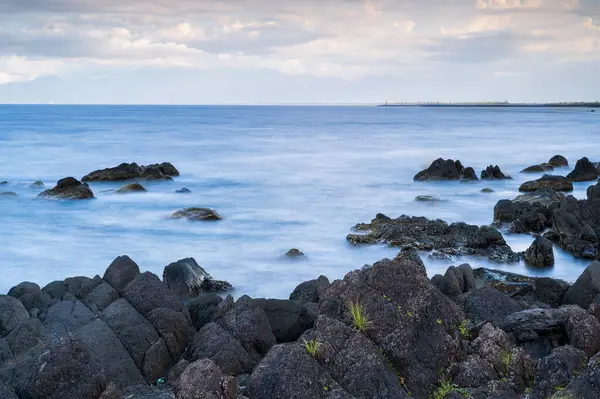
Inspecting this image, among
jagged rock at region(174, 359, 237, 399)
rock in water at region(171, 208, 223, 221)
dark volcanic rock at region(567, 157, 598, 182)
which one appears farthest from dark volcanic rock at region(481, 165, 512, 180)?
jagged rock at region(174, 359, 237, 399)

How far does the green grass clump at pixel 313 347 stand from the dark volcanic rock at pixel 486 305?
4137 millimetres

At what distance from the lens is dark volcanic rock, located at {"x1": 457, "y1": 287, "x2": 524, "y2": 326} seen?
14479 millimetres

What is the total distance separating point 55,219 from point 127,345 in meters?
26.3

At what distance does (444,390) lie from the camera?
38.3 ft

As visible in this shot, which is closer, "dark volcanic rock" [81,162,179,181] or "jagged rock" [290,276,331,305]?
"jagged rock" [290,276,331,305]

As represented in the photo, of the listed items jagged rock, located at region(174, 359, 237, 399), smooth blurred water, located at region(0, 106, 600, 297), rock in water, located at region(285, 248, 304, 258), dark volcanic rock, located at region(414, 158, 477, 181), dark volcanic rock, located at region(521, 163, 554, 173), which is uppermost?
jagged rock, located at region(174, 359, 237, 399)

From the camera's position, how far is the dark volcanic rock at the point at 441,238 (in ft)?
88.0

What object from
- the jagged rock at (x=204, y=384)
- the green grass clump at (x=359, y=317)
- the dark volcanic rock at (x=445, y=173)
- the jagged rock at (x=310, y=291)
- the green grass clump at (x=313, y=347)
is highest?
the green grass clump at (x=359, y=317)

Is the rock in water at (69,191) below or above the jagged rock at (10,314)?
below

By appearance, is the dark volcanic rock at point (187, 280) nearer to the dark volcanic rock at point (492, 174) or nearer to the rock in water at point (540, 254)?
the rock in water at point (540, 254)

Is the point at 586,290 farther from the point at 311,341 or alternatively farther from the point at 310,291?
the point at 311,341

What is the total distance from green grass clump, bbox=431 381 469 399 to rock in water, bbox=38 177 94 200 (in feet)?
117

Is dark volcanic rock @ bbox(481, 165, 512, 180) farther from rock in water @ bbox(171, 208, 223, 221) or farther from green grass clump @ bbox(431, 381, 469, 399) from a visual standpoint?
green grass clump @ bbox(431, 381, 469, 399)

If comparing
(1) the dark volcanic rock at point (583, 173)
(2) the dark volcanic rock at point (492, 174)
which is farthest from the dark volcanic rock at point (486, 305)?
(2) the dark volcanic rock at point (492, 174)
